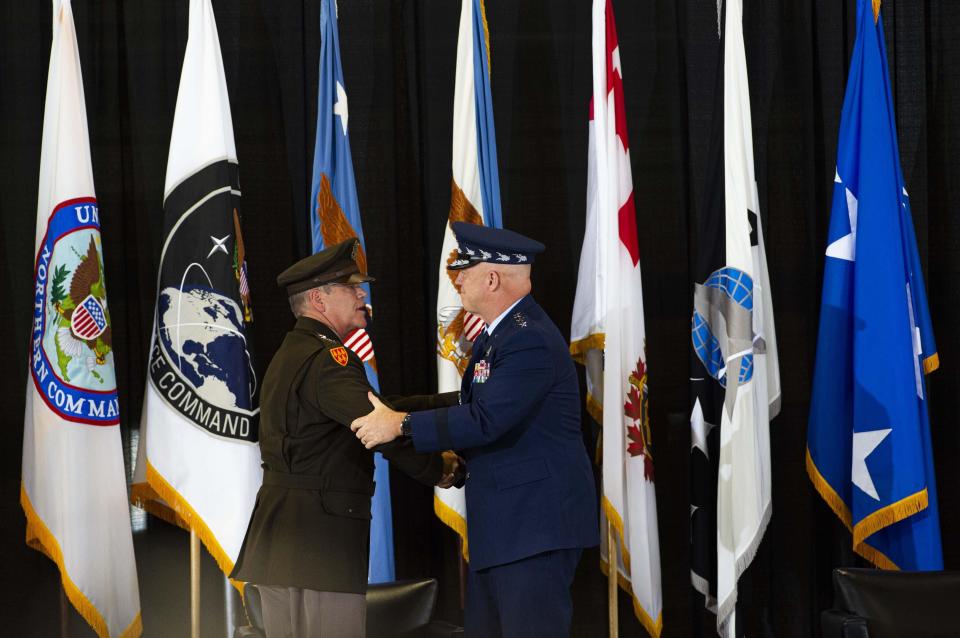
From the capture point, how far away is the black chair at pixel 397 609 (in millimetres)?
2934

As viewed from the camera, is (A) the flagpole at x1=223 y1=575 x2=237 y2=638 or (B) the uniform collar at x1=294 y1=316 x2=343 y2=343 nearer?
(B) the uniform collar at x1=294 y1=316 x2=343 y2=343

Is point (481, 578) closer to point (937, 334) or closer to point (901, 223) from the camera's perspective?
point (901, 223)

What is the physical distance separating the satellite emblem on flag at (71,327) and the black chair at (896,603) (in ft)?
7.95

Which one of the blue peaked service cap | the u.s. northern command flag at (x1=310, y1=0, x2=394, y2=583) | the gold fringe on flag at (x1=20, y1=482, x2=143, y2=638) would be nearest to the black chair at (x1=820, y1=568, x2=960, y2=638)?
the blue peaked service cap

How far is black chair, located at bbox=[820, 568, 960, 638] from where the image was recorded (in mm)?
2959

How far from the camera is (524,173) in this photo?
162 inches

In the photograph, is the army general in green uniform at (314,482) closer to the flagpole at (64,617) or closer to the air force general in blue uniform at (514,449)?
the air force general in blue uniform at (514,449)

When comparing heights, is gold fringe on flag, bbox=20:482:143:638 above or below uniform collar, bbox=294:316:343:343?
below

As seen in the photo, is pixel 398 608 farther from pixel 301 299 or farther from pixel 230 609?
pixel 230 609

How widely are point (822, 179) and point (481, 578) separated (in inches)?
93.9

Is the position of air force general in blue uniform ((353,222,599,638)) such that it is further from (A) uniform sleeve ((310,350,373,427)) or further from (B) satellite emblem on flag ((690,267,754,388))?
(B) satellite emblem on flag ((690,267,754,388))

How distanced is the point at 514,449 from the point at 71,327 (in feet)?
5.36

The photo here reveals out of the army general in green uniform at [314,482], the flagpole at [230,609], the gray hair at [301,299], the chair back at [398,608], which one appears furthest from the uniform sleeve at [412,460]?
the flagpole at [230,609]

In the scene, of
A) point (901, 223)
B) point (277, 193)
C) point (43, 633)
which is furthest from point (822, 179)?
point (43, 633)
